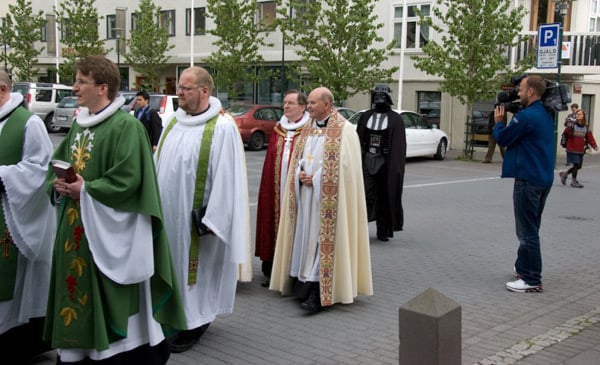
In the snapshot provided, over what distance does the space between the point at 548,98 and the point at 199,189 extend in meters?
3.53

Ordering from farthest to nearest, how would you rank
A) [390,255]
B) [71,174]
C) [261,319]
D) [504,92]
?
1. [390,255]
2. [504,92]
3. [261,319]
4. [71,174]

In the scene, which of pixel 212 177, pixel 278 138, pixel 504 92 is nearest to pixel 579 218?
pixel 504 92

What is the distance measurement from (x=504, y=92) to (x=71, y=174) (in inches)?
178

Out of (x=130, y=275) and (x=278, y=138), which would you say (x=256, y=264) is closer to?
(x=278, y=138)

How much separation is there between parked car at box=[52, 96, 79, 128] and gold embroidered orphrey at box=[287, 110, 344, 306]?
862 inches

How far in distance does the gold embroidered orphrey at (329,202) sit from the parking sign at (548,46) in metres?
13.5

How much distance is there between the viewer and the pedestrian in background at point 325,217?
613cm

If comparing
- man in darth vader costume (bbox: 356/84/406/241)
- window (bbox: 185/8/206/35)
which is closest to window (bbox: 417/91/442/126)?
window (bbox: 185/8/206/35)

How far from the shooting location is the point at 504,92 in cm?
693

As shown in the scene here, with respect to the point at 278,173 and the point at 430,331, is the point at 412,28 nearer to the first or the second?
the point at 278,173

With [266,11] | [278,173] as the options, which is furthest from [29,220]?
[266,11]

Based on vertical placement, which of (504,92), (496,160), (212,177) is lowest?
(496,160)

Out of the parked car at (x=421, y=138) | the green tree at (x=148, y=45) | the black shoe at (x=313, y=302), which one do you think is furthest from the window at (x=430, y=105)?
the black shoe at (x=313, y=302)

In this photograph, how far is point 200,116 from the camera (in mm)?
5074
